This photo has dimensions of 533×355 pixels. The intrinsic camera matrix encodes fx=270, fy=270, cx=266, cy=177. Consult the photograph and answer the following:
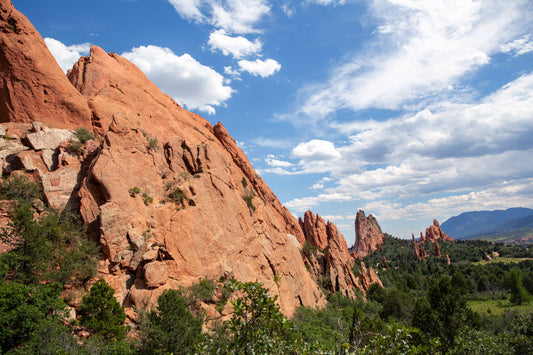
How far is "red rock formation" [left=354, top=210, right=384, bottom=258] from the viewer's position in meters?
155

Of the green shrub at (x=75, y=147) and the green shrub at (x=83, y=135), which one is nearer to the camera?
the green shrub at (x=75, y=147)

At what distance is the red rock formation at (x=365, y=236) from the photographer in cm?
15451

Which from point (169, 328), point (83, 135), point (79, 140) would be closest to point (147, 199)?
point (79, 140)

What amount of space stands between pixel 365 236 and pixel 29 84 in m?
160

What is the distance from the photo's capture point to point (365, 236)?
157750 millimetres

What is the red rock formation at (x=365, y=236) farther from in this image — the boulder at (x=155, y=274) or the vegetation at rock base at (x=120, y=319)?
the boulder at (x=155, y=274)

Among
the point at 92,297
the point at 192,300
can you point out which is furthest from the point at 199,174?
the point at 92,297

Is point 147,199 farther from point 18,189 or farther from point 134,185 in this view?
point 18,189

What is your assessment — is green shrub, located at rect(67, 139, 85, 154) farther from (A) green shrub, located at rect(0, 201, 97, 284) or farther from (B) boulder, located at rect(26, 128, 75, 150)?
(A) green shrub, located at rect(0, 201, 97, 284)

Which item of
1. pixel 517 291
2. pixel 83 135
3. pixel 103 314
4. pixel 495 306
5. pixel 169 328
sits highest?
pixel 83 135

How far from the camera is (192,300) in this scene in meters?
20.4

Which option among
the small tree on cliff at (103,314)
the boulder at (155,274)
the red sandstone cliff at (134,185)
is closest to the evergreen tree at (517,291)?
the red sandstone cliff at (134,185)

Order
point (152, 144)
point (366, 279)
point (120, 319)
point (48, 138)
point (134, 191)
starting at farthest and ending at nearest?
point (366, 279) < point (152, 144) < point (48, 138) < point (134, 191) < point (120, 319)

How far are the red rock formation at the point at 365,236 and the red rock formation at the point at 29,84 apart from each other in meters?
151
